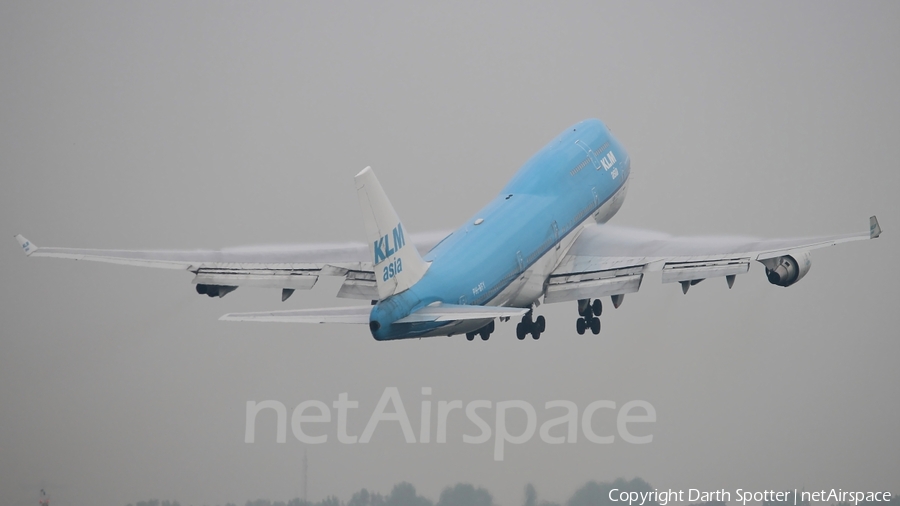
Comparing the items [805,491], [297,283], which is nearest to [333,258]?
[297,283]

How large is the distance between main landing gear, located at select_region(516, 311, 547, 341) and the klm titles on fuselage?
1036 centimetres

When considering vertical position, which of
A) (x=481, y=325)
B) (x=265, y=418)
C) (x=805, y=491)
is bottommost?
(x=805, y=491)

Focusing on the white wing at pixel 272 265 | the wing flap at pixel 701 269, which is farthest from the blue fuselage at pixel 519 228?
the wing flap at pixel 701 269

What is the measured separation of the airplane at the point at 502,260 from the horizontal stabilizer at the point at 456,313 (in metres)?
0.05

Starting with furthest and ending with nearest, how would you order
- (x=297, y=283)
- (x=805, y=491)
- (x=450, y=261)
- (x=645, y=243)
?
(x=805, y=491), (x=645, y=243), (x=297, y=283), (x=450, y=261)

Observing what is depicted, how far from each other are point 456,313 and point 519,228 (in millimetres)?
9731

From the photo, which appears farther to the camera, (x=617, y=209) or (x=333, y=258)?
(x=617, y=209)

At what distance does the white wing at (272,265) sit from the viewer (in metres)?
51.4

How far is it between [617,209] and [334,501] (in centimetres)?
1684

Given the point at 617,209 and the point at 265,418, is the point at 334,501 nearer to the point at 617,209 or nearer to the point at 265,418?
the point at 265,418

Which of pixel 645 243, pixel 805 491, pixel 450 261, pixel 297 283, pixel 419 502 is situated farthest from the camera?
pixel 805 491

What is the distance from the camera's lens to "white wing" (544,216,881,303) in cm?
5086

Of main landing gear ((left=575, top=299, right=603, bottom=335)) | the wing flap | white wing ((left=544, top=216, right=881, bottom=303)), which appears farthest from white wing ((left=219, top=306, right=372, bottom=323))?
main landing gear ((left=575, top=299, right=603, bottom=335))

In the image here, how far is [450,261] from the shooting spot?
49062 millimetres
